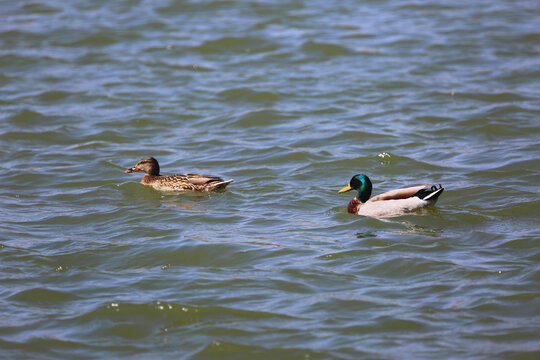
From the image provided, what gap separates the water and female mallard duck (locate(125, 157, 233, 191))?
18 centimetres

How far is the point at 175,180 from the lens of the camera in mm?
11617

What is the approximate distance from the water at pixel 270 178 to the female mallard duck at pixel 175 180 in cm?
18

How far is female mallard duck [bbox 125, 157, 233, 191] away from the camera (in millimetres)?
11297

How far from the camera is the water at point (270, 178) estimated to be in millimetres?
7312

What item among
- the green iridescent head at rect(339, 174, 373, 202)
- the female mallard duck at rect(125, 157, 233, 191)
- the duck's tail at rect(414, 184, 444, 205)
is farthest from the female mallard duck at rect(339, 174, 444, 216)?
the female mallard duck at rect(125, 157, 233, 191)

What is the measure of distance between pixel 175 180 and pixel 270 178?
151cm

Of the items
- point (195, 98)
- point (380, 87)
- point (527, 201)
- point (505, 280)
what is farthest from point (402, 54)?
point (505, 280)

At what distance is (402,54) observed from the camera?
19.0 metres

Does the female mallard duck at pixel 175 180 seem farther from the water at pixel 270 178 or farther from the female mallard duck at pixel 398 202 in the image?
the female mallard duck at pixel 398 202

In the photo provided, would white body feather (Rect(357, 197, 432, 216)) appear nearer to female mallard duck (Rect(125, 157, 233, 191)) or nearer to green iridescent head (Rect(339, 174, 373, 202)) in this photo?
green iridescent head (Rect(339, 174, 373, 202))

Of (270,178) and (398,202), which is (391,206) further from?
(270,178)

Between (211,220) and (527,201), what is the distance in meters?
4.29

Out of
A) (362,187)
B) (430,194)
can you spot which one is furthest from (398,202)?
(362,187)

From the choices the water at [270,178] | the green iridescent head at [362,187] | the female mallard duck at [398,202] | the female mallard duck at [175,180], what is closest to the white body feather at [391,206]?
the female mallard duck at [398,202]
